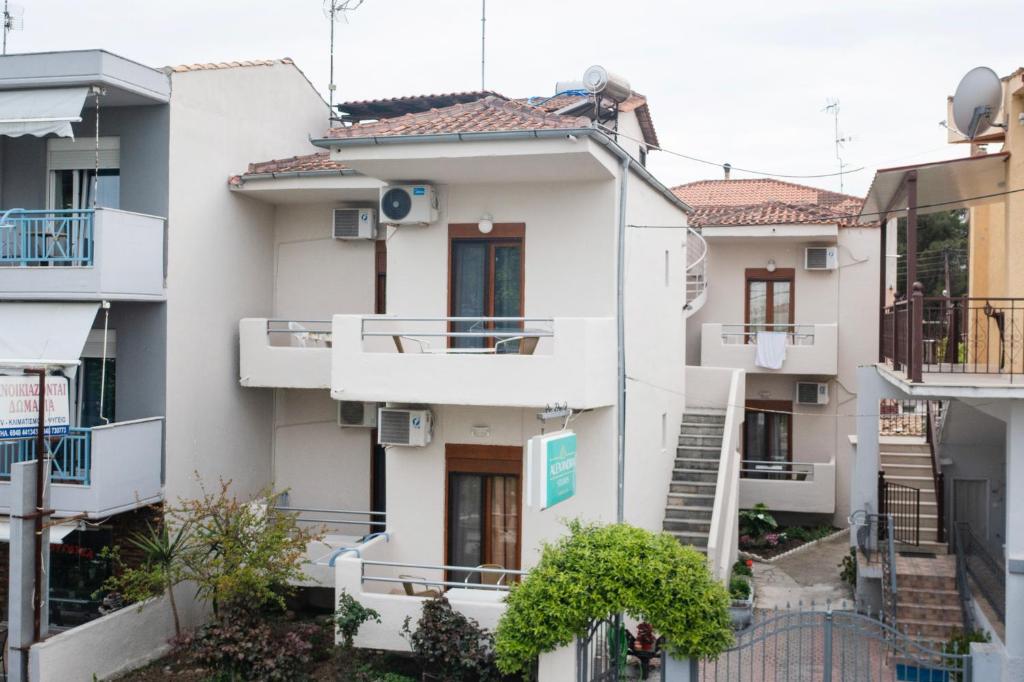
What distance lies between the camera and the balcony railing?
44.1ft

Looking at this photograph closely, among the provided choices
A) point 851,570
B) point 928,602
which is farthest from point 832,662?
point 851,570

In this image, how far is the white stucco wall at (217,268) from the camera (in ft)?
55.1

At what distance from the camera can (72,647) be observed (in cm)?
1429

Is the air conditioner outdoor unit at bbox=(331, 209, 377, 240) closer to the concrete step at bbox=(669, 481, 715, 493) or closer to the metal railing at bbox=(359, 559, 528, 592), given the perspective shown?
the metal railing at bbox=(359, 559, 528, 592)

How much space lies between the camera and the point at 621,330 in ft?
48.0

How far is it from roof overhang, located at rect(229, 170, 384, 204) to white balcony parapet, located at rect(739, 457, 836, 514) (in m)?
11.4

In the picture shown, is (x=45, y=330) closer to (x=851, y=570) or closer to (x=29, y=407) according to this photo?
(x=29, y=407)

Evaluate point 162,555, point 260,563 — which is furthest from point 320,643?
point 162,555

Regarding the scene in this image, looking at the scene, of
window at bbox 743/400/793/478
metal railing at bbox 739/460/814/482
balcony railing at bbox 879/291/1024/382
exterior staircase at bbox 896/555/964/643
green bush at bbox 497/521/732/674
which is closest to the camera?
green bush at bbox 497/521/732/674

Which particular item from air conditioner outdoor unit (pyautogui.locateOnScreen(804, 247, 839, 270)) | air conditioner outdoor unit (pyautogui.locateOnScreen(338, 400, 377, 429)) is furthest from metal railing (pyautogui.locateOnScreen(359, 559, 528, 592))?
air conditioner outdoor unit (pyautogui.locateOnScreen(804, 247, 839, 270))

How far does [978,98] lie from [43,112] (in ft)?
46.5

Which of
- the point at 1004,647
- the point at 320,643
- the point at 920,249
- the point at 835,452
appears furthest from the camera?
the point at 920,249

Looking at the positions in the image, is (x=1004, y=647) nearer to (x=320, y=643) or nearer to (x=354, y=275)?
(x=320, y=643)

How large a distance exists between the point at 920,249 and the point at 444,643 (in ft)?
123
